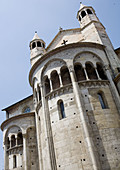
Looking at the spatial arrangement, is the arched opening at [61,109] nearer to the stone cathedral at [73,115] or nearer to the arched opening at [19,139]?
the stone cathedral at [73,115]

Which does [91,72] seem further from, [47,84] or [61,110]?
[61,110]

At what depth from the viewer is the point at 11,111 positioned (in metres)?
24.8

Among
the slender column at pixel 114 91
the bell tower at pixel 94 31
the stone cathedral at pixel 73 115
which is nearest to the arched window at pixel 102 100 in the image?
the stone cathedral at pixel 73 115

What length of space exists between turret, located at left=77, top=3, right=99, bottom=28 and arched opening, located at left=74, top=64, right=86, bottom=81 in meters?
7.76

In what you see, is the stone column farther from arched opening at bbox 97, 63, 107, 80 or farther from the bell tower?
the bell tower

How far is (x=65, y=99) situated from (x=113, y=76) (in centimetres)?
492

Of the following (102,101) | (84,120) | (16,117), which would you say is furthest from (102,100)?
(16,117)

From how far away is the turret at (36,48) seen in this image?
23.1m

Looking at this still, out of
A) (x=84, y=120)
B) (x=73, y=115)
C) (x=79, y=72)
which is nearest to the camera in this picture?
(x=84, y=120)

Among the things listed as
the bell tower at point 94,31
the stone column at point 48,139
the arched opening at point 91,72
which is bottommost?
the stone column at point 48,139

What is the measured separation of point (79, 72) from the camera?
16641 millimetres

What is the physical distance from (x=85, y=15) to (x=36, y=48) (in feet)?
25.5

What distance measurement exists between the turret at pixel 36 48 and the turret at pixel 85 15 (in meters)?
6.02

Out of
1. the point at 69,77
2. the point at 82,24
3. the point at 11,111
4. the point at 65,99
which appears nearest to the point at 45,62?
the point at 69,77
